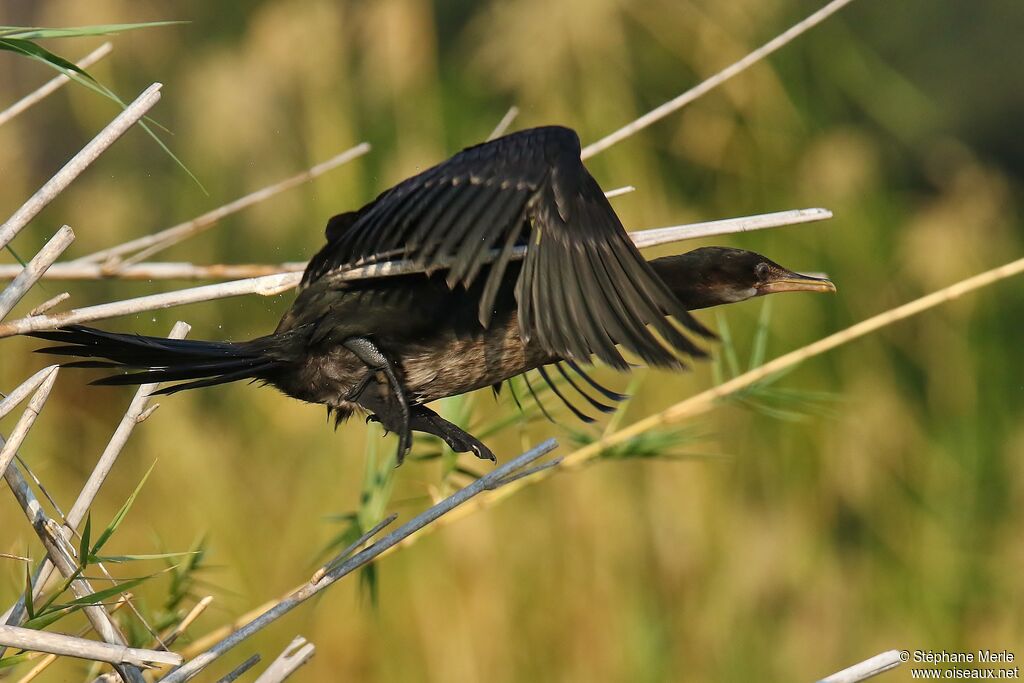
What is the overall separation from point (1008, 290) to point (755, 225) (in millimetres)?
2533

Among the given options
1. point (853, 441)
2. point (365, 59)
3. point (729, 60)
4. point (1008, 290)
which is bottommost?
point (853, 441)

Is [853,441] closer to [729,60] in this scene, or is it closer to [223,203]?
[729,60]

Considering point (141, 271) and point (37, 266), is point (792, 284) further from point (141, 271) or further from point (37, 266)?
point (37, 266)

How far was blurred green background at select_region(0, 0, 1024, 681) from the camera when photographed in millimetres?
3859

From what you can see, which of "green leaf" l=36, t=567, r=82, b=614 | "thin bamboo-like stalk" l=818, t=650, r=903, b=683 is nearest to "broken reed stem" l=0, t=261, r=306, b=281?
"green leaf" l=36, t=567, r=82, b=614

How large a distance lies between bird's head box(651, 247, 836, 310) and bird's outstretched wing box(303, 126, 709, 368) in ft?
2.22

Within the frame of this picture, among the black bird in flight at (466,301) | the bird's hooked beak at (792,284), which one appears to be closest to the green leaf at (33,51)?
the black bird in flight at (466,301)

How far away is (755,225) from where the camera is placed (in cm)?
249

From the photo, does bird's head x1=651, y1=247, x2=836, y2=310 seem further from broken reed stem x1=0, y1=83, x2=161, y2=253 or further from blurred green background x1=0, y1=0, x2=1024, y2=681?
broken reed stem x1=0, y1=83, x2=161, y2=253

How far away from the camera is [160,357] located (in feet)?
7.93

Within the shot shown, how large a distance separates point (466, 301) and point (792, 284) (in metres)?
0.89

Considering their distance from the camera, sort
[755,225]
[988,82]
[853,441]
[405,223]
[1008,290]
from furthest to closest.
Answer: [988,82] < [1008,290] < [853,441] < [755,225] < [405,223]

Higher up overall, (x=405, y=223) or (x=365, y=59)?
(x=365, y=59)

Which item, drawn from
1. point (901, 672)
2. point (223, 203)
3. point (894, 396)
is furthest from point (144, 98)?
point (901, 672)
